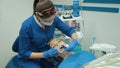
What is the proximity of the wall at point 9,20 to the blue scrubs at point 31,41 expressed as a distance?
77cm

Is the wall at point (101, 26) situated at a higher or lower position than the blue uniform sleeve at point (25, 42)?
lower

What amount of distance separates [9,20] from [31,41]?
97cm

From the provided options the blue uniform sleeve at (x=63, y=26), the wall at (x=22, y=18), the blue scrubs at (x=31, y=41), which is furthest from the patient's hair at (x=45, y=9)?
the wall at (x=22, y=18)

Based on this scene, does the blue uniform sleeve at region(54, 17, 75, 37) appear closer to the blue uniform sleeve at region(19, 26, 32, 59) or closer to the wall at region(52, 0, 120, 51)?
the blue uniform sleeve at region(19, 26, 32, 59)

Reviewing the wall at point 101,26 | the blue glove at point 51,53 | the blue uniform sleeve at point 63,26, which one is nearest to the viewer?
the blue glove at point 51,53

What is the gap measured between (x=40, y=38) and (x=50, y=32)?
0.12 meters

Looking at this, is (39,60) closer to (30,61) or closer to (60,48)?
(30,61)

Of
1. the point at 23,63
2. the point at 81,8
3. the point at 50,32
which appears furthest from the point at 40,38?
the point at 81,8

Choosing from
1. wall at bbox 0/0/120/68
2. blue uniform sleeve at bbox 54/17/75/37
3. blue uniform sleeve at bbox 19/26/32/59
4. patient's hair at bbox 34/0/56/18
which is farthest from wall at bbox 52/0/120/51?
blue uniform sleeve at bbox 19/26/32/59

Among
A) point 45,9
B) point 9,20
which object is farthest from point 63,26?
point 9,20

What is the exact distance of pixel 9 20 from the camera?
8.89 feet

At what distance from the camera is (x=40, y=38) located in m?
1.86

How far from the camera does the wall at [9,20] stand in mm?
2648

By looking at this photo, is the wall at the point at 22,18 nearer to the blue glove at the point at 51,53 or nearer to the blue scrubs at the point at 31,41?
the blue scrubs at the point at 31,41
